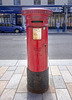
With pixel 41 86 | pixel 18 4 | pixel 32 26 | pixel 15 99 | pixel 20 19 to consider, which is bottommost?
pixel 15 99

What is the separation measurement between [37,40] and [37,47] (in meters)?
0.16

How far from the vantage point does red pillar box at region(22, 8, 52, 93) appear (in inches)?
114

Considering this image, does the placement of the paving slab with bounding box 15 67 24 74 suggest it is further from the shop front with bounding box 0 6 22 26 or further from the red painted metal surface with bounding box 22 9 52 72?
the shop front with bounding box 0 6 22 26

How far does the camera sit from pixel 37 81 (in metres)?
3.17

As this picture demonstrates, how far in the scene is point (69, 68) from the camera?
4.89 meters

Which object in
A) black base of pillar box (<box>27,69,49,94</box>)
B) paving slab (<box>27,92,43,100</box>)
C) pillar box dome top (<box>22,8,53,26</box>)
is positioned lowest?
paving slab (<box>27,92,43,100</box>)

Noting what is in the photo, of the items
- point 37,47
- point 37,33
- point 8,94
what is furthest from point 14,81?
point 37,33

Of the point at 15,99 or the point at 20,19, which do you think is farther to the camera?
the point at 20,19

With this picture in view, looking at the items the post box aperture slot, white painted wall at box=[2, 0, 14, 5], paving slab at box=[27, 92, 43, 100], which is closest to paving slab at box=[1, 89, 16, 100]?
paving slab at box=[27, 92, 43, 100]

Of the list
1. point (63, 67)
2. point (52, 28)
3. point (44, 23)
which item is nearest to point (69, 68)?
point (63, 67)

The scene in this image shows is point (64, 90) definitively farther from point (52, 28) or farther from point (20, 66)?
point (52, 28)

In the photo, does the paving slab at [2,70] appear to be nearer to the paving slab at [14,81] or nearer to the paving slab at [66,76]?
the paving slab at [14,81]

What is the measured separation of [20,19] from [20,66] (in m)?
21.7

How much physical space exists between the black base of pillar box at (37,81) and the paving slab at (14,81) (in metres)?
0.56
